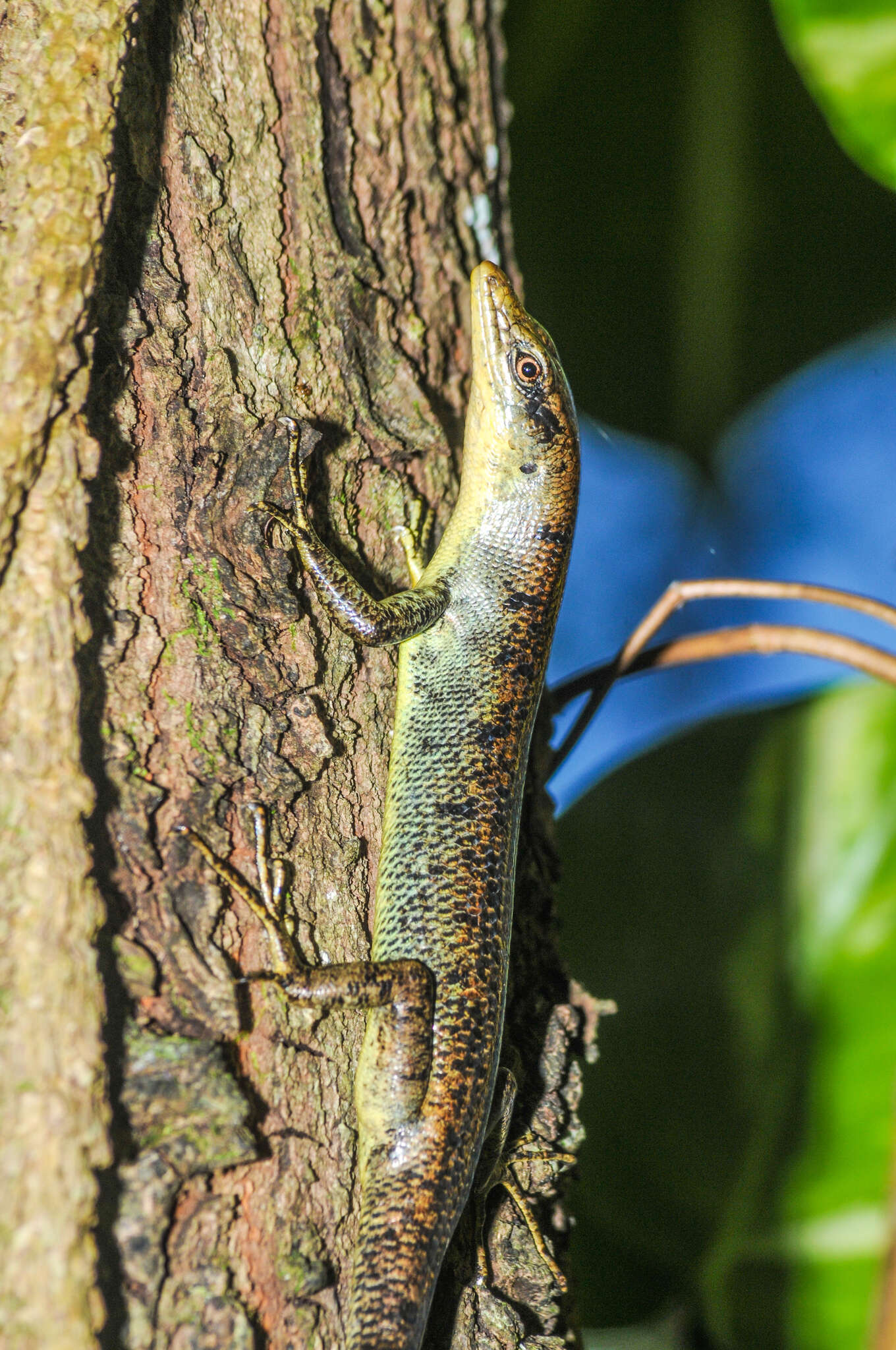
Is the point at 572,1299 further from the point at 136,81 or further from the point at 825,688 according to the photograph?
the point at 136,81

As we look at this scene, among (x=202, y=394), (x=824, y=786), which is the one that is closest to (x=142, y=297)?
(x=202, y=394)

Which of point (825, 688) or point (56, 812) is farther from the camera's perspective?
point (825, 688)

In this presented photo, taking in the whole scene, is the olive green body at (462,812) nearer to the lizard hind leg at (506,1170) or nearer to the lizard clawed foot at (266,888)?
the lizard hind leg at (506,1170)

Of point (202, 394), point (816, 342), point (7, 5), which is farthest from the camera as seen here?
point (816, 342)

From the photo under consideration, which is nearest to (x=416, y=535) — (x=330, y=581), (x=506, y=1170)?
(x=330, y=581)

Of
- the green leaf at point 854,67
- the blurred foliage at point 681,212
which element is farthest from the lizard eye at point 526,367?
the blurred foliage at point 681,212

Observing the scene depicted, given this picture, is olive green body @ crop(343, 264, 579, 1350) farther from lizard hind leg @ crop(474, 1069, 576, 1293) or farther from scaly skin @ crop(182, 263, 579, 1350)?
lizard hind leg @ crop(474, 1069, 576, 1293)
